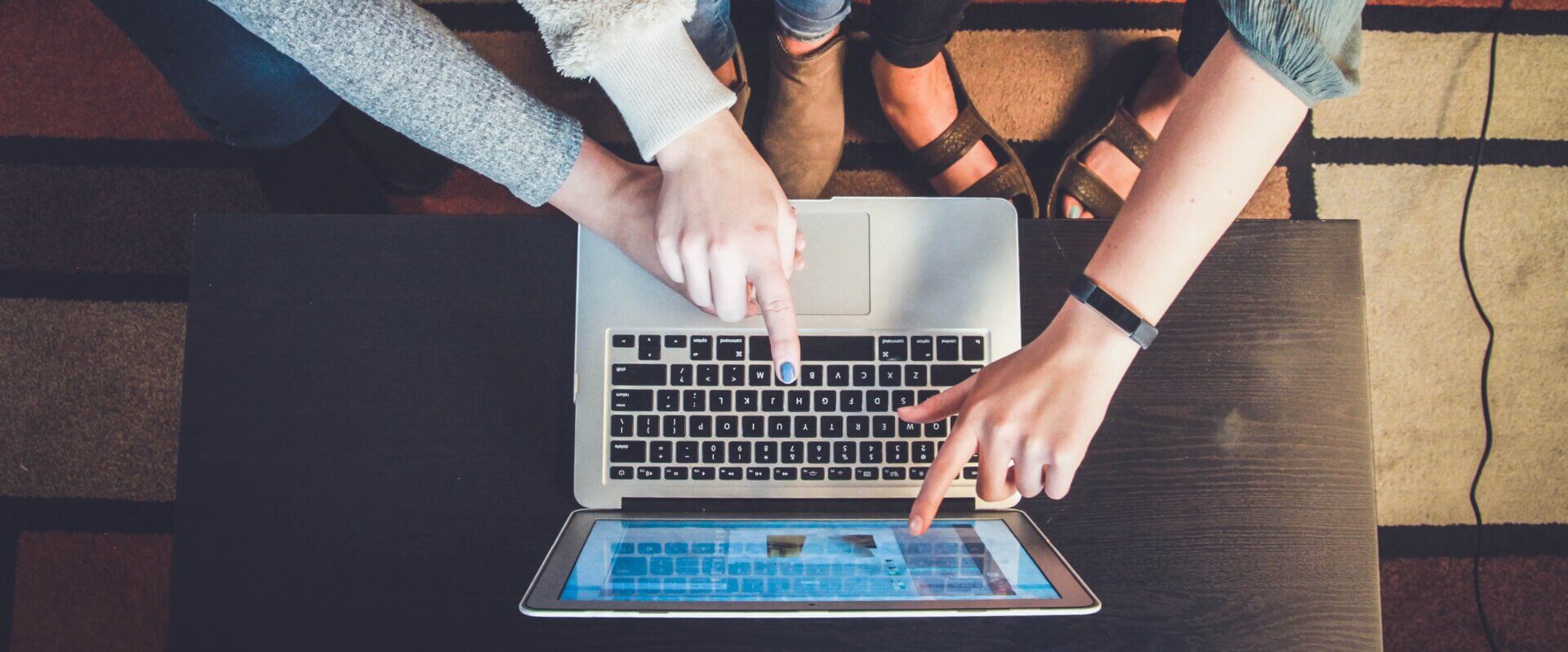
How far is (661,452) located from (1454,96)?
4.38ft

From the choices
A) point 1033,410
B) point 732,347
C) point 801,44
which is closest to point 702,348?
point 732,347

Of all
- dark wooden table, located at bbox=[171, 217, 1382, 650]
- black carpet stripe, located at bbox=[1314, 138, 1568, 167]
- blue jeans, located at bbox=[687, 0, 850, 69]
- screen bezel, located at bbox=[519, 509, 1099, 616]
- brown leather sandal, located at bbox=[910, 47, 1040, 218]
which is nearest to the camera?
screen bezel, located at bbox=[519, 509, 1099, 616]

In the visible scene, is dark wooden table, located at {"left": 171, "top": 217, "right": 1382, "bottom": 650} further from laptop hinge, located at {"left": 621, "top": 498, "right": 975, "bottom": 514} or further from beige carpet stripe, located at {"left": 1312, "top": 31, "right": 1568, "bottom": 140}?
beige carpet stripe, located at {"left": 1312, "top": 31, "right": 1568, "bottom": 140}

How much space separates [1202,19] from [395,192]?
44.2 inches

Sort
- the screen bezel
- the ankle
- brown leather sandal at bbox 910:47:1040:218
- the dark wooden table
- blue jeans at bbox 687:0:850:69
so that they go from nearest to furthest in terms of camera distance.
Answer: the screen bezel
the dark wooden table
blue jeans at bbox 687:0:850:69
the ankle
brown leather sandal at bbox 910:47:1040:218

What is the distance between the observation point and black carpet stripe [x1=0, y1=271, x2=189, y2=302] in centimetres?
117

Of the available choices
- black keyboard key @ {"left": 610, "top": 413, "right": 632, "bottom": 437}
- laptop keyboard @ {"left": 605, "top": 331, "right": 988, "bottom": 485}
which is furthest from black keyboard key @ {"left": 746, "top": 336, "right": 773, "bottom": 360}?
black keyboard key @ {"left": 610, "top": 413, "right": 632, "bottom": 437}

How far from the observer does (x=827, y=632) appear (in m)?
0.61

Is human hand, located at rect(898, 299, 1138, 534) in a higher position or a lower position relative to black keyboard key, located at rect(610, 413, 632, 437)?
higher

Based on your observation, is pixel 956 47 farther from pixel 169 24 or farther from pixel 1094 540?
pixel 169 24

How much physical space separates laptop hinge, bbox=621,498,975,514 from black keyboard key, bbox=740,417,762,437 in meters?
0.05

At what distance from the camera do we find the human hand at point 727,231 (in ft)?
1.85

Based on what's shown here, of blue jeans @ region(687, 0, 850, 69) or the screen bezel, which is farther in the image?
blue jeans @ region(687, 0, 850, 69)

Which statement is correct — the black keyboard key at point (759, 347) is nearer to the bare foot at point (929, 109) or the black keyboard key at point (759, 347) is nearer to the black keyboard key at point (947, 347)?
the black keyboard key at point (947, 347)
